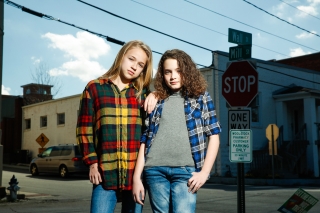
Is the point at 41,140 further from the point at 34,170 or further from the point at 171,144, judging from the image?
the point at 171,144

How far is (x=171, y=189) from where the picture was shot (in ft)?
10.7

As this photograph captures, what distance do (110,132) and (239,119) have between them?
5062 mm

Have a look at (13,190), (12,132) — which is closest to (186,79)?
(13,190)

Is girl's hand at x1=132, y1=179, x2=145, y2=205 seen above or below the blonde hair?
below

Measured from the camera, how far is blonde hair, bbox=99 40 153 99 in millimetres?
3566

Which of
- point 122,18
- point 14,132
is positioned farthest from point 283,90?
point 14,132

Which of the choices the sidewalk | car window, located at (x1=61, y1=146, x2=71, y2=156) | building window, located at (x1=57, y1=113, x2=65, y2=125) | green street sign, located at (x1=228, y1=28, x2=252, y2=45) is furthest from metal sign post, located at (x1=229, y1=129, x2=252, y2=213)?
building window, located at (x1=57, y1=113, x2=65, y2=125)

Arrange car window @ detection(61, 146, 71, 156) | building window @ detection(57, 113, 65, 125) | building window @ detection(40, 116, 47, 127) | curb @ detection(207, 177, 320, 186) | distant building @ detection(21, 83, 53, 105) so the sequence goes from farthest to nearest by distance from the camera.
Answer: distant building @ detection(21, 83, 53, 105), building window @ detection(40, 116, 47, 127), building window @ detection(57, 113, 65, 125), car window @ detection(61, 146, 71, 156), curb @ detection(207, 177, 320, 186)

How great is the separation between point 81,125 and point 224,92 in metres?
5.30

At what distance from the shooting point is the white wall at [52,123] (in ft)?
114

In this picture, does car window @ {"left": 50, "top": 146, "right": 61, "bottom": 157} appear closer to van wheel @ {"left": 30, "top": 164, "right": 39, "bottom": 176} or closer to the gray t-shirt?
van wheel @ {"left": 30, "top": 164, "right": 39, "bottom": 176}

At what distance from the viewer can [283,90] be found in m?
28.3

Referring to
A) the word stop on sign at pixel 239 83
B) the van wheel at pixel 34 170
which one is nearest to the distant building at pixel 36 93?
the van wheel at pixel 34 170

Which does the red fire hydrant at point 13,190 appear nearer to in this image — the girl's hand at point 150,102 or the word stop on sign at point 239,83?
the word stop on sign at point 239,83
